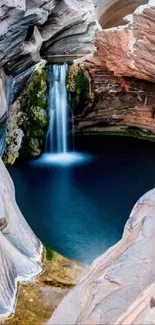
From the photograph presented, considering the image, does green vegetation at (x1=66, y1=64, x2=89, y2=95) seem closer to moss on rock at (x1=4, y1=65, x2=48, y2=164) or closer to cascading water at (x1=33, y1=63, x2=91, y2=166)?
cascading water at (x1=33, y1=63, x2=91, y2=166)

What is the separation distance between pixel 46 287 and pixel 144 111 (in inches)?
372

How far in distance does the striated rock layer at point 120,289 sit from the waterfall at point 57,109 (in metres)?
10.8

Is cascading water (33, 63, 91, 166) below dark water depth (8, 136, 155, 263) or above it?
above

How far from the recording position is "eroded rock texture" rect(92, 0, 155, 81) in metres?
12.2

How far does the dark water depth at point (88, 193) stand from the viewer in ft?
31.2

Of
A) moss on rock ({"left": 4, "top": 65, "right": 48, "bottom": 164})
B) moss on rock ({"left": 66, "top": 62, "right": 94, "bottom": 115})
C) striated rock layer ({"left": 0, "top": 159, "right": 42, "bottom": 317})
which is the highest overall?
moss on rock ({"left": 66, "top": 62, "right": 94, "bottom": 115})

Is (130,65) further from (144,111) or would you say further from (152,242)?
(152,242)

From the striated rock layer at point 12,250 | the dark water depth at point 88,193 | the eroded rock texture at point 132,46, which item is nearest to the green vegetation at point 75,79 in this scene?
the eroded rock texture at point 132,46

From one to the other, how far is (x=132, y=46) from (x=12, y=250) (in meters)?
7.72

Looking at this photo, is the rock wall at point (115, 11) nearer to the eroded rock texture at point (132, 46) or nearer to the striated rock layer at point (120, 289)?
the eroded rock texture at point (132, 46)

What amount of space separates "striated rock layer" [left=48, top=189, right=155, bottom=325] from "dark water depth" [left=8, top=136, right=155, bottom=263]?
453cm

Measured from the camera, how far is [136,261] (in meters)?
3.82

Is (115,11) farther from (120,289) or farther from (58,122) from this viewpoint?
(120,289)

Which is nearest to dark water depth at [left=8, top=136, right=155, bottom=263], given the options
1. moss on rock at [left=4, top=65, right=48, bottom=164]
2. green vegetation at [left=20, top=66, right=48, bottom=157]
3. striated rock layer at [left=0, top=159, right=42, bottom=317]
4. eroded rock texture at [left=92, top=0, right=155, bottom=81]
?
moss on rock at [left=4, top=65, right=48, bottom=164]
